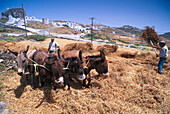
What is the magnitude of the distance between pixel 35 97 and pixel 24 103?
0.46m

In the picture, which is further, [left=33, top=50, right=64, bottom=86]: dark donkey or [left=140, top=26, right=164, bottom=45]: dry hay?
[left=140, top=26, right=164, bottom=45]: dry hay

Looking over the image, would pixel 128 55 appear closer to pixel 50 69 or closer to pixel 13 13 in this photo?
pixel 50 69

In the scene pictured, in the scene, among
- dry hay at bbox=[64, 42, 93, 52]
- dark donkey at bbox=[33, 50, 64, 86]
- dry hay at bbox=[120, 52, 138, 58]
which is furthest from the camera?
dry hay at bbox=[64, 42, 93, 52]

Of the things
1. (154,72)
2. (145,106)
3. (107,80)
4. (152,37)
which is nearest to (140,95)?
(145,106)

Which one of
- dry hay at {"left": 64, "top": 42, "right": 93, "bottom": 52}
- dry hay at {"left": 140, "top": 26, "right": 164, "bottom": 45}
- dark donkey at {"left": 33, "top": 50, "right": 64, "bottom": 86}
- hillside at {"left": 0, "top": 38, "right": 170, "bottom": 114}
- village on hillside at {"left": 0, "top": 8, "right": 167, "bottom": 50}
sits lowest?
hillside at {"left": 0, "top": 38, "right": 170, "bottom": 114}

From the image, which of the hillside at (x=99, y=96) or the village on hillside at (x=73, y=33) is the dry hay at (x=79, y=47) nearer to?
the village on hillside at (x=73, y=33)

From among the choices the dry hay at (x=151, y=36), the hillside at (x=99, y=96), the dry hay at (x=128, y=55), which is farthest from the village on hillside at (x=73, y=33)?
Answer: the hillside at (x=99, y=96)

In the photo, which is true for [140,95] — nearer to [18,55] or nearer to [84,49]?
[18,55]

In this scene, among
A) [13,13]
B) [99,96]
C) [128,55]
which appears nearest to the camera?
[99,96]

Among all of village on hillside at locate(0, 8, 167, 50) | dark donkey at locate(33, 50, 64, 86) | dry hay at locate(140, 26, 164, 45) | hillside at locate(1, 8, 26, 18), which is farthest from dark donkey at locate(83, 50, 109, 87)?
hillside at locate(1, 8, 26, 18)

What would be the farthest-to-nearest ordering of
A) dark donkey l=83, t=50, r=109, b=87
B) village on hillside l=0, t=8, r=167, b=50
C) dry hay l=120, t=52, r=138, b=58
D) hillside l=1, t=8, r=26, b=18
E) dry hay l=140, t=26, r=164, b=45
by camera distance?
hillside l=1, t=8, r=26, b=18 < village on hillside l=0, t=8, r=167, b=50 < dry hay l=120, t=52, r=138, b=58 < dry hay l=140, t=26, r=164, b=45 < dark donkey l=83, t=50, r=109, b=87

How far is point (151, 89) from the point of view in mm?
5023

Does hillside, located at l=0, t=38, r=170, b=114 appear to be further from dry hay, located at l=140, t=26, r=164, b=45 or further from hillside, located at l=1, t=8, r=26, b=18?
hillside, located at l=1, t=8, r=26, b=18

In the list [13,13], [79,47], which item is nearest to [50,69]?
[79,47]
